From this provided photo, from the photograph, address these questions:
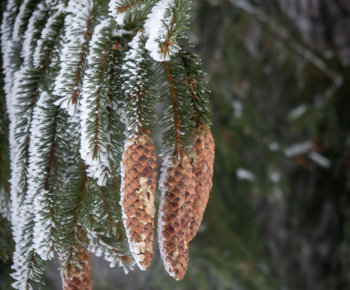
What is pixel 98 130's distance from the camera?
0.64m

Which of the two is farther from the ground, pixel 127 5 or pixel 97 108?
pixel 127 5

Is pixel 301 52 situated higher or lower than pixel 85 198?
lower

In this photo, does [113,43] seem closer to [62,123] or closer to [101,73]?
[101,73]

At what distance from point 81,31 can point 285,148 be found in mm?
1948

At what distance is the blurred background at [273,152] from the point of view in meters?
2.12

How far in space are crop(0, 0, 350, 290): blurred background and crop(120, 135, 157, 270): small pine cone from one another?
1.32 m

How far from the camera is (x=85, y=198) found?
0.71 m

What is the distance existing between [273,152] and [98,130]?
1859mm

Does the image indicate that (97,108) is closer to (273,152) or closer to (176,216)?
(176,216)

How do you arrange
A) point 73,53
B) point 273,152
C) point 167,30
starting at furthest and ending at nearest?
point 273,152 → point 73,53 → point 167,30

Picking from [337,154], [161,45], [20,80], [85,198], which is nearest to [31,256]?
[85,198]

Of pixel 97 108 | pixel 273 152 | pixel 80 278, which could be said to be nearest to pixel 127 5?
pixel 97 108

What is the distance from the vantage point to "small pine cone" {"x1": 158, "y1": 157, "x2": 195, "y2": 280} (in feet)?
2.07

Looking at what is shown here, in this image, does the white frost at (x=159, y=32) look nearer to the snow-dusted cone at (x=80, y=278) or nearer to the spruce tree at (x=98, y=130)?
the spruce tree at (x=98, y=130)
